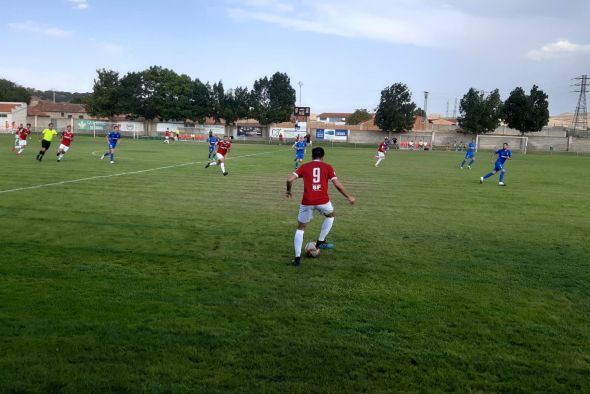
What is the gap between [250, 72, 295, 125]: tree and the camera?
8312cm

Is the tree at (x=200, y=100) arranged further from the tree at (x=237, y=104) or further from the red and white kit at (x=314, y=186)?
the red and white kit at (x=314, y=186)

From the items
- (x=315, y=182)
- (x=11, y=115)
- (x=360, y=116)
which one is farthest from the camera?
(x=360, y=116)

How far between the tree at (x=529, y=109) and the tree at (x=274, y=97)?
3548 cm

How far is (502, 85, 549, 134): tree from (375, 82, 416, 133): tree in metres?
14.2

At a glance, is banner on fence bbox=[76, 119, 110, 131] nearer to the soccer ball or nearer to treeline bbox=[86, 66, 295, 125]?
treeline bbox=[86, 66, 295, 125]

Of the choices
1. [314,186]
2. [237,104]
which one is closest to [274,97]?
[237,104]

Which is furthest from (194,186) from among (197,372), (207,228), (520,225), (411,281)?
(197,372)

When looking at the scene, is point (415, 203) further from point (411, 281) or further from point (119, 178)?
point (119, 178)

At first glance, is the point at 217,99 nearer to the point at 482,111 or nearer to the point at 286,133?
the point at 286,133

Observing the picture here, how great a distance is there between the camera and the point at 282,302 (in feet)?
19.8

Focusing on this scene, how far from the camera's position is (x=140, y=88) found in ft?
271

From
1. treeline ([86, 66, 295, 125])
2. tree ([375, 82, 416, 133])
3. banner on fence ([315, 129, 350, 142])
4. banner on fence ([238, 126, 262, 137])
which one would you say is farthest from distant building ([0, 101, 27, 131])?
tree ([375, 82, 416, 133])

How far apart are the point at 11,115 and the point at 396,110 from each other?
6074 cm

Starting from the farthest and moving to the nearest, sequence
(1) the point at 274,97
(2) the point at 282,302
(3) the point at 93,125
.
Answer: (1) the point at 274,97
(3) the point at 93,125
(2) the point at 282,302
